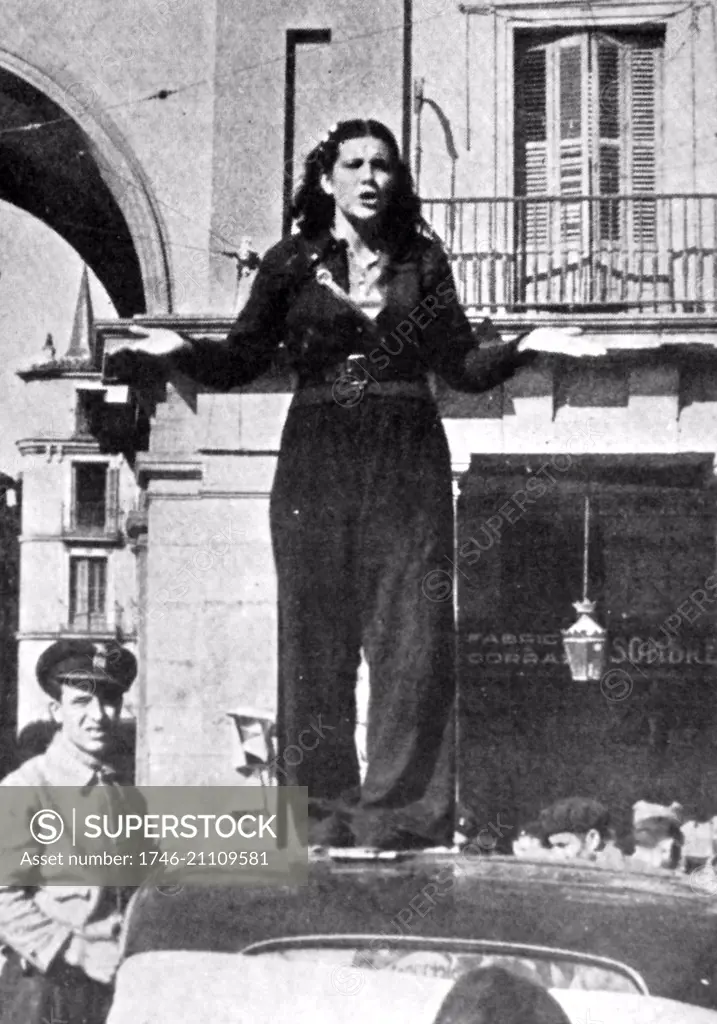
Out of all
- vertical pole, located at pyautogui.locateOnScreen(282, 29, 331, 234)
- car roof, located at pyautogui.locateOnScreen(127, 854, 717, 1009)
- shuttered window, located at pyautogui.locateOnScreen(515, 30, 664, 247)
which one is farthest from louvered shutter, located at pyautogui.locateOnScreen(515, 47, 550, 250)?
car roof, located at pyautogui.locateOnScreen(127, 854, 717, 1009)

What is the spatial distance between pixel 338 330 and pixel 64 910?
196cm

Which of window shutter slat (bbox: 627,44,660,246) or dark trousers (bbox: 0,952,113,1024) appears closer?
dark trousers (bbox: 0,952,113,1024)

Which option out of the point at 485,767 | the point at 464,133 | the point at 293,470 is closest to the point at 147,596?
the point at 485,767

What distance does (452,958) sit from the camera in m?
4.37

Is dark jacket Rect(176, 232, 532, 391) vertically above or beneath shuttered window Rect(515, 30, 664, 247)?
beneath

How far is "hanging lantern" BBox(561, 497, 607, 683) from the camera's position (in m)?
9.04

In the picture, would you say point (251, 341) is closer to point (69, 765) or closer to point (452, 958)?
point (69, 765)

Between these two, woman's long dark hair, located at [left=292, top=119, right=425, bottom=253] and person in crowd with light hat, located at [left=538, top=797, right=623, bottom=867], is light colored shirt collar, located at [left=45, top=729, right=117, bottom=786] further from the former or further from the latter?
woman's long dark hair, located at [left=292, top=119, right=425, bottom=253]

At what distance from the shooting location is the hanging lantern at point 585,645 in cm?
904

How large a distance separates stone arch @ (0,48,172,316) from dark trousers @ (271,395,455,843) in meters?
3.58

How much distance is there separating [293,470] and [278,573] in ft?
0.95

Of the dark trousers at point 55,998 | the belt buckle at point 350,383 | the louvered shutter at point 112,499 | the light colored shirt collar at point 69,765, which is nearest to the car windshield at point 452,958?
the dark trousers at point 55,998

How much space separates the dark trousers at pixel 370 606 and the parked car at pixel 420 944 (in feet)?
1.54

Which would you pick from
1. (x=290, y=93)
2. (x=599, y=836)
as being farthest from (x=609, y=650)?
(x=290, y=93)
